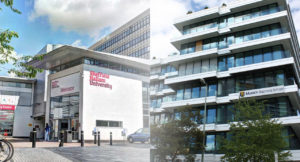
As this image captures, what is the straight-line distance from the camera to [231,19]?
13234 mm

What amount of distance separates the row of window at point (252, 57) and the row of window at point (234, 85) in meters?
0.52

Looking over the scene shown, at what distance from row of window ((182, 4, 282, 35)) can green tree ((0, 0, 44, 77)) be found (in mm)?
12473

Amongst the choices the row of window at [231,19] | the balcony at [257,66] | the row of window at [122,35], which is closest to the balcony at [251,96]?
the balcony at [257,66]

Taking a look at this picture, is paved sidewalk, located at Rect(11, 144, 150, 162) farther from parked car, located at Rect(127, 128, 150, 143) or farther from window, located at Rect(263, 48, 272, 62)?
window, located at Rect(263, 48, 272, 62)

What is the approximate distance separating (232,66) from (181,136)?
5277 millimetres

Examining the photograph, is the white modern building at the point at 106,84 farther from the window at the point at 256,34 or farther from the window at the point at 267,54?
the window at the point at 256,34

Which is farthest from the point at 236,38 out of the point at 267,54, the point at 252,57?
the point at 267,54

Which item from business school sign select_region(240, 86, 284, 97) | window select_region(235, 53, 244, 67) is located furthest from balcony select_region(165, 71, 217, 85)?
business school sign select_region(240, 86, 284, 97)

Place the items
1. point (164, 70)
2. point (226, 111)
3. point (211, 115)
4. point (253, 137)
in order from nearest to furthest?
point (253, 137)
point (211, 115)
point (226, 111)
point (164, 70)

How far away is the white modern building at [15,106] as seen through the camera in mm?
1233

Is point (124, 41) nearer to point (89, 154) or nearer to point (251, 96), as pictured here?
point (89, 154)

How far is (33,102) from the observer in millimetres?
1501

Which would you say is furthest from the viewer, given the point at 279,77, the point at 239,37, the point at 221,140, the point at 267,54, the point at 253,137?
the point at 239,37

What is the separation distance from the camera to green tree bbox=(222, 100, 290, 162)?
30.8 feet
